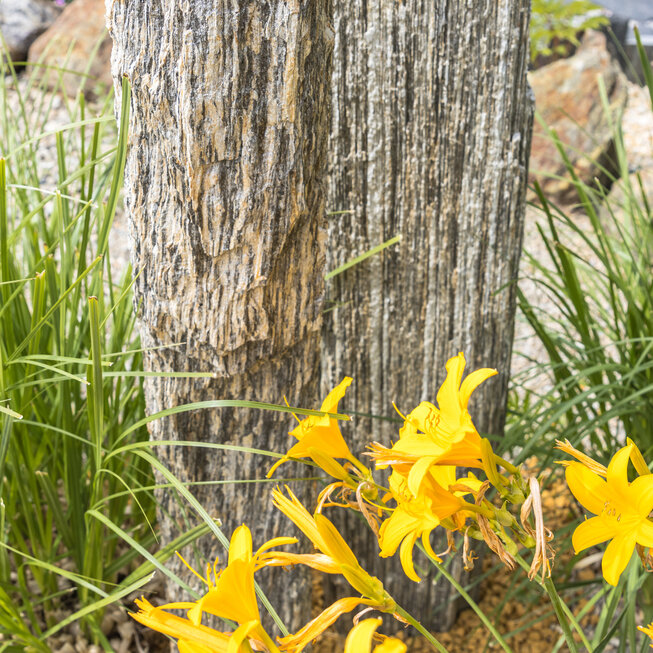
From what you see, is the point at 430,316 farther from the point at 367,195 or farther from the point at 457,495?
the point at 457,495

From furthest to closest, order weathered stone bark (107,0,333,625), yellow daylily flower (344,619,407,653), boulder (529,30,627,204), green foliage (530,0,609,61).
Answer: green foliage (530,0,609,61) < boulder (529,30,627,204) < weathered stone bark (107,0,333,625) < yellow daylily flower (344,619,407,653)

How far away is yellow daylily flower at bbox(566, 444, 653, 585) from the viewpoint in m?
0.58

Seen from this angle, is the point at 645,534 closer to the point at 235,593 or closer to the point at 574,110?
the point at 235,593

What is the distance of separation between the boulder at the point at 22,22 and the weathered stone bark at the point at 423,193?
14.0 feet

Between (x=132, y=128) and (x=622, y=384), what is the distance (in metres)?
1.01

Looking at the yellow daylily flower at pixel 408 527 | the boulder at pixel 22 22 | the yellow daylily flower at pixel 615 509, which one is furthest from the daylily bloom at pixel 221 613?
the boulder at pixel 22 22

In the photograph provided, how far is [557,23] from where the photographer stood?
15.5 feet

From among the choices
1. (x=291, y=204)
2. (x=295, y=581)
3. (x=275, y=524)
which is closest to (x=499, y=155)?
(x=291, y=204)

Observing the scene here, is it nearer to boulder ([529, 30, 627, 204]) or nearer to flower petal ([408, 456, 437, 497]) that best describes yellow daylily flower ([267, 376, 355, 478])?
flower petal ([408, 456, 437, 497])

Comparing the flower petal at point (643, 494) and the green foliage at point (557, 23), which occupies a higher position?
the green foliage at point (557, 23)

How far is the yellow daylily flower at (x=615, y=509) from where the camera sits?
583mm

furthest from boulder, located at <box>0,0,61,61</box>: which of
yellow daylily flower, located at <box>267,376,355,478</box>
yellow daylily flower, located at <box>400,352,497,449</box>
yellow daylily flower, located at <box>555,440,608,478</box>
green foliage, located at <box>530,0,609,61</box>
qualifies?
yellow daylily flower, located at <box>555,440,608,478</box>

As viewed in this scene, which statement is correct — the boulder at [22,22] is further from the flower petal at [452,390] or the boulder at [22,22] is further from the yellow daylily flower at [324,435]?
the flower petal at [452,390]

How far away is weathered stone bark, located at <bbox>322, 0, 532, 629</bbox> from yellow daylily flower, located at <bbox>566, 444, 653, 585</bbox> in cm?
70
